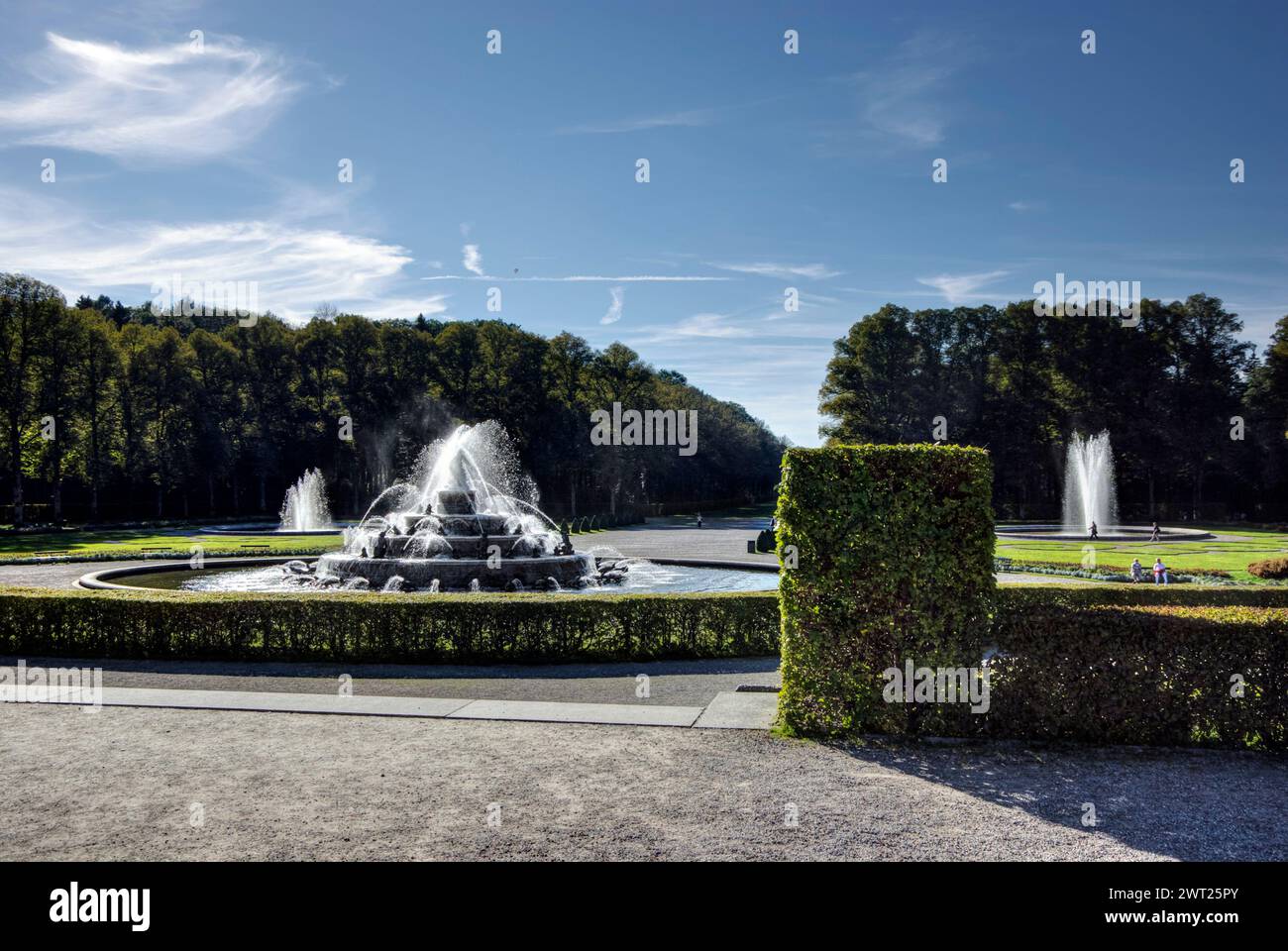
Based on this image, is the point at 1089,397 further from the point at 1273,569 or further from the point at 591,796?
the point at 591,796

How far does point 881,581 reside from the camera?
27.9 ft

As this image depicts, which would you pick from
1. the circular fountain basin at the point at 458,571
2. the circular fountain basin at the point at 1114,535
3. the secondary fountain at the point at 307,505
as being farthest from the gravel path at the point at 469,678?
the secondary fountain at the point at 307,505

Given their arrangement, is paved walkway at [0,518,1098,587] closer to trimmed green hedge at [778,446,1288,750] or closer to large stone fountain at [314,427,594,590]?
large stone fountain at [314,427,594,590]

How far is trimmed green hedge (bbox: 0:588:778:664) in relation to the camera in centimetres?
1308

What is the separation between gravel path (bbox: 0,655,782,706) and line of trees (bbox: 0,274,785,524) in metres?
49.1

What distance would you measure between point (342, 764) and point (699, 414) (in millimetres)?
91962

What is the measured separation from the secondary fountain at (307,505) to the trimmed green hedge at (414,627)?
46628mm

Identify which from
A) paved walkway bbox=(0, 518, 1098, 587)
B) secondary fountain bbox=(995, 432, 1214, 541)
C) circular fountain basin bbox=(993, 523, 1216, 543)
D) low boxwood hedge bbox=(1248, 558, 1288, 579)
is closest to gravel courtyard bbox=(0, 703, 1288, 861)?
paved walkway bbox=(0, 518, 1098, 587)

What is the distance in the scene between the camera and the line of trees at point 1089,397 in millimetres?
68812

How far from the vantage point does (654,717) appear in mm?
9422

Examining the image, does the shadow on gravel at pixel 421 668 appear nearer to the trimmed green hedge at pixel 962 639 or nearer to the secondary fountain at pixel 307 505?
the trimmed green hedge at pixel 962 639

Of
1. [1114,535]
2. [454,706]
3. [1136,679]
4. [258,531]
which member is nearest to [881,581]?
[1136,679]

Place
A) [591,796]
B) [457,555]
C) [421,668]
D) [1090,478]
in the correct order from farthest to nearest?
1. [1090,478]
2. [457,555]
3. [421,668]
4. [591,796]

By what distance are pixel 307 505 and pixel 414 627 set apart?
57699 millimetres
